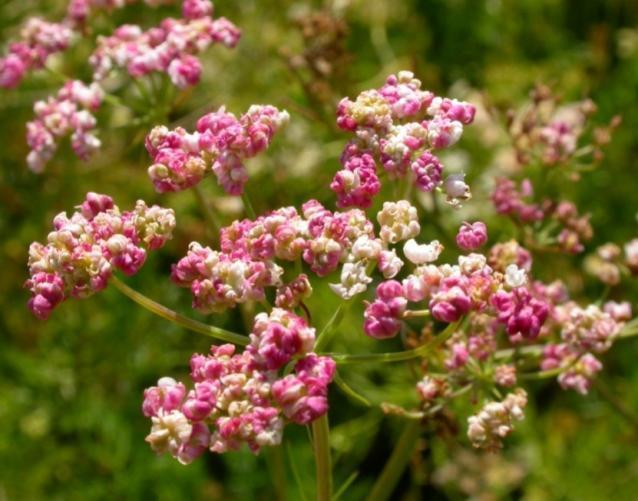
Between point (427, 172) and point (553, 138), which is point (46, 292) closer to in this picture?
point (427, 172)

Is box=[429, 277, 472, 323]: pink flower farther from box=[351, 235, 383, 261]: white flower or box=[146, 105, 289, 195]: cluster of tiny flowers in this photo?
box=[146, 105, 289, 195]: cluster of tiny flowers

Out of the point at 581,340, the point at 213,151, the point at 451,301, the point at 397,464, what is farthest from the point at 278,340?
the point at 581,340

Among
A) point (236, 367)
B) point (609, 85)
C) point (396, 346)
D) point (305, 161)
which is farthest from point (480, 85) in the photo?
point (236, 367)

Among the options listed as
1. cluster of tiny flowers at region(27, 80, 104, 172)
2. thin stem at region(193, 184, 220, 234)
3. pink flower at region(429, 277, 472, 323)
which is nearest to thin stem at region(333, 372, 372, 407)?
pink flower at region(429, 277, 472, 323)

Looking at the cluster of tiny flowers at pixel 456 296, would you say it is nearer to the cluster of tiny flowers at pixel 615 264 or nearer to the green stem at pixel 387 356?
the green stem at pixel 387 356

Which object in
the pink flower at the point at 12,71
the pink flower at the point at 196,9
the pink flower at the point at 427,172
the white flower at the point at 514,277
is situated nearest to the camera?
the white flower at the point at 514,277

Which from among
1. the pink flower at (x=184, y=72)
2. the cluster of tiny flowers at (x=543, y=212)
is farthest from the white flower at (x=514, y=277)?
the pink flower at (x=184, y=72)
